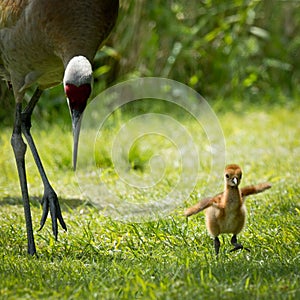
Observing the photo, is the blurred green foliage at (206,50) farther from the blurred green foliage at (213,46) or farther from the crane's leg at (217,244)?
the crane's leg at (217,244)

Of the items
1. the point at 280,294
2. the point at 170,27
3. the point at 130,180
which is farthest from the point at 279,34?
the point at 280,294

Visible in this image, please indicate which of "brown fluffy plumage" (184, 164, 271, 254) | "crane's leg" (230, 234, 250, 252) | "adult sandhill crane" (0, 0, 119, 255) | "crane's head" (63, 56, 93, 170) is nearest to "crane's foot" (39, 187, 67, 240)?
"adult sandhill crane" (0, 0, 119, 255)

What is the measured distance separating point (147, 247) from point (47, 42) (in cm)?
131

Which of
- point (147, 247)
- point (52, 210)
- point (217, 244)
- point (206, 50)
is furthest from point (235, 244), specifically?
point (206, 50)

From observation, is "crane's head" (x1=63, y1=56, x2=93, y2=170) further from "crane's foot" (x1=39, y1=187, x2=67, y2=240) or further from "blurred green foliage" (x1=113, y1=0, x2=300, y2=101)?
"blurred green foliage" (x1=113, y1=0, x2=300, y2=101)

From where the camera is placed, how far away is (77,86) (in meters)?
3.88

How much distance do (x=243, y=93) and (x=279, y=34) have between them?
45.7 inches

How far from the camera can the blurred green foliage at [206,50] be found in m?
8.21

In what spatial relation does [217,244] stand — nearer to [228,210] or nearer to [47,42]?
[228,210]

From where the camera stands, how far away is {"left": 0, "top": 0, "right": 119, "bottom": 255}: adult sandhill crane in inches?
162

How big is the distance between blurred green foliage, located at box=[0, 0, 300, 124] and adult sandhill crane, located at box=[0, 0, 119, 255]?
128 inches

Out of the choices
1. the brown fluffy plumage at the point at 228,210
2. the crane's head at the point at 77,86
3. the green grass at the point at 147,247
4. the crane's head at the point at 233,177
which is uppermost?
the crane's head at the point at 77,86

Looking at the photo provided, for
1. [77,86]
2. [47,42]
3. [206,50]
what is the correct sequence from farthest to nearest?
[206,50] → [47,42] → [77,86]

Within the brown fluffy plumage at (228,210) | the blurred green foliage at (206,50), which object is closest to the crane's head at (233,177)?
the brown fluffy plumage at (228,210)
